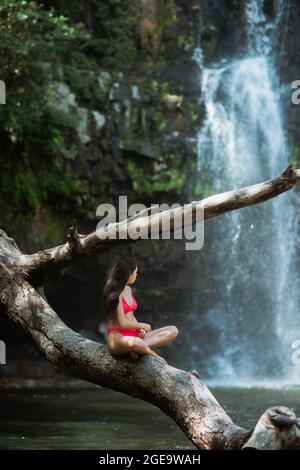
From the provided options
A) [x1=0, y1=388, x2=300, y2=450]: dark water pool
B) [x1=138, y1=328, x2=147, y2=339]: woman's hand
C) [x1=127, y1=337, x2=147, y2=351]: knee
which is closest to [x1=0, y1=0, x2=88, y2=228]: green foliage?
[x1=0, y1=388, x2=300, y2=450]: dark water pool

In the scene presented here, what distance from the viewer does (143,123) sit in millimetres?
16203

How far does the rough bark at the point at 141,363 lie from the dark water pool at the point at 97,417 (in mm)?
1696

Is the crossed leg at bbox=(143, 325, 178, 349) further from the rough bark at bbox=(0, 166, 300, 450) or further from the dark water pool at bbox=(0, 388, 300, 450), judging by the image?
the dark water pool at bbox=(0, 388, 300, 450)

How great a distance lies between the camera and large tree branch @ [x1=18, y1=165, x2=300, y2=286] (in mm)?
6086

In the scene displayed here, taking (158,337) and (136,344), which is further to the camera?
(158,337)

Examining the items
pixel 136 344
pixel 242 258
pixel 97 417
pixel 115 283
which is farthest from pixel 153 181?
pixel 136 344

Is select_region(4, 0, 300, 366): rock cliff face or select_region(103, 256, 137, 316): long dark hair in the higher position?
select_region(4, 0, 300, 366): rock cliff face

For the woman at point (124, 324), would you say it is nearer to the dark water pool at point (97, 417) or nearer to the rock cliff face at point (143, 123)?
the dark water pool at point (97, 417)

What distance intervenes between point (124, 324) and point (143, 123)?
1045 cm

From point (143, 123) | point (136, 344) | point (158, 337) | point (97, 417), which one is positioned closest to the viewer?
point (136, 344)

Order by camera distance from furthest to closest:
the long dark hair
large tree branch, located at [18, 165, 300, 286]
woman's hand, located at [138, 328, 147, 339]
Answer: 1. woman's hand, located at [138, 328, 147, 339]
2. the long dark hair
3. large tree branch, located at [18, 165, 300, 286]

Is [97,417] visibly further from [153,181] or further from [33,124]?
[153,181]

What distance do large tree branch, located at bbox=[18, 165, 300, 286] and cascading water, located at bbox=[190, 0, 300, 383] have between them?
1014cm

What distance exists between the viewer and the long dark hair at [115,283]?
6.31m
